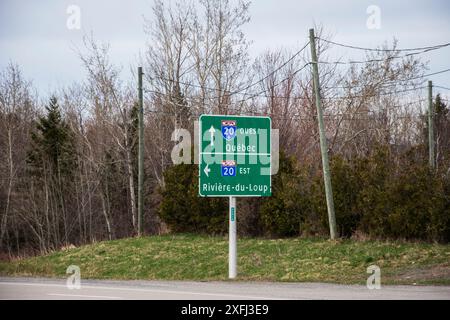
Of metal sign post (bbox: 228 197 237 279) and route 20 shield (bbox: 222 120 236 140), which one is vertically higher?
route 20 shield (bbox: 222 120 236 140)

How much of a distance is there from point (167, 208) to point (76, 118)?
23.4 metres

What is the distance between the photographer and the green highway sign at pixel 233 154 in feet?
60.4

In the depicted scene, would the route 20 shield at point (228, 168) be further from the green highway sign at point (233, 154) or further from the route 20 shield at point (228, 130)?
the route 20 shield at point (228, 130)

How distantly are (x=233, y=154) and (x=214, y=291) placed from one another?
439 centimetres

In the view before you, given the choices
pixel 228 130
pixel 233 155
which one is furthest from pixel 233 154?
pixel 228 130

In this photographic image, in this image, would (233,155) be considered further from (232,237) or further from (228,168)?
(232,237)

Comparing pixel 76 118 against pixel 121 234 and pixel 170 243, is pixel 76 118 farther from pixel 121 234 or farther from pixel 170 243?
pixel 170 243

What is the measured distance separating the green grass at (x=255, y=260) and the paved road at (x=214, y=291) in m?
1.89

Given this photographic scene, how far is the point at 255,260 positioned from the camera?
24.1m

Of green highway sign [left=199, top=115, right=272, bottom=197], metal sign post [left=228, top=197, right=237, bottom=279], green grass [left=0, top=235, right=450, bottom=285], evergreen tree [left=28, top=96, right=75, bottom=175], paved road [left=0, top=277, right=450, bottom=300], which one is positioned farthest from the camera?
evergreen tree [left=28, top=96, right=75, bottom=175]

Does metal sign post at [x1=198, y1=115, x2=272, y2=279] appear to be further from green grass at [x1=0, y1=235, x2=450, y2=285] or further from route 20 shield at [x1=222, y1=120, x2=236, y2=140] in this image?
green grass at [x1=0, y1=235, x2=450, y2=285]

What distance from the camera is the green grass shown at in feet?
66.0

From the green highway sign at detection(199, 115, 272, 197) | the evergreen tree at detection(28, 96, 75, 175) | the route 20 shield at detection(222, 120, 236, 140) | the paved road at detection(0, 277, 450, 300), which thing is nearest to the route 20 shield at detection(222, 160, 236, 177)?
the green highway sign at detection(199, 115, 272, 197)

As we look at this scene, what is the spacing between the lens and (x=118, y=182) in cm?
5081
